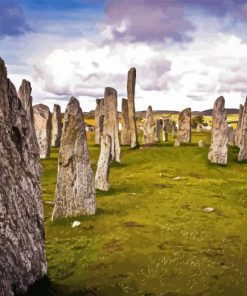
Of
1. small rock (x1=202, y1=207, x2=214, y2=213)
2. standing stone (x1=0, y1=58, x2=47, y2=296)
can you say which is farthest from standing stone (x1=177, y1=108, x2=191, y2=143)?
standing stone (x1=0, y1=58, x2=47, y2=296)

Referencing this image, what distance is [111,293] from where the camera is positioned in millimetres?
10617

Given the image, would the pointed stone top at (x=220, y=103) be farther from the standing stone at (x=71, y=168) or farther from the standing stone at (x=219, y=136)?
the standing stone at (x=71, y=168)

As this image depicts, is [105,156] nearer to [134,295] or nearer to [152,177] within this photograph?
[152,177]

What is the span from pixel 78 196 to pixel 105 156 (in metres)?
5.62

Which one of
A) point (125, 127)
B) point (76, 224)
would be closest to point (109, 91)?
point (125, 127)

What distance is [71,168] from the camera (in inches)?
672

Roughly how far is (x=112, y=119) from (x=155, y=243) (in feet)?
69.0

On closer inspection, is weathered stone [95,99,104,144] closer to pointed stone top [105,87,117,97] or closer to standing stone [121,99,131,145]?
standing stone [121,99,131,145]

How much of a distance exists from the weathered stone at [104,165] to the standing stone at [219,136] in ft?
42.3

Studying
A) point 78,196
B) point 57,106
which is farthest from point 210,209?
point 57,106

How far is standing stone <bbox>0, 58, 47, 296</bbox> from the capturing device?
333 inches

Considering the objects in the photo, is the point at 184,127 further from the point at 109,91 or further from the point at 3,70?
the point at 3,70

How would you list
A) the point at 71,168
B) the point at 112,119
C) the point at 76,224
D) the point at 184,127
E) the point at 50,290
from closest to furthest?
the point at 50,290 < the point at 76,224 < the point at 71,168 < the point at 112,119 < the point at 184,127

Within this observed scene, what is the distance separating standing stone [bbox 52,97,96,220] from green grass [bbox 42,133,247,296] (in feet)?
1.74
